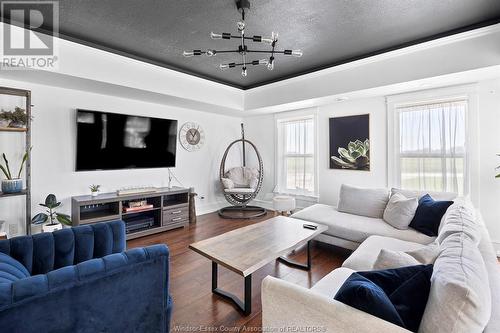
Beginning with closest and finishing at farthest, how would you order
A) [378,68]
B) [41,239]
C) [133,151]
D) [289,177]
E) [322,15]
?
1. [41,239]
2. [322,15]
3. [378,68]
4. [133,151]
5. [289,177]

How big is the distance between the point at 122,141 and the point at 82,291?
10.4 feet

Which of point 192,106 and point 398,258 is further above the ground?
point 192,106

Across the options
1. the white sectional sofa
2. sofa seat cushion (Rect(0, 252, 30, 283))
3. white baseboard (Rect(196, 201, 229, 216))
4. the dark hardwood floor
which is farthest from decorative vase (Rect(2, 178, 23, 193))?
the white sectional sofa

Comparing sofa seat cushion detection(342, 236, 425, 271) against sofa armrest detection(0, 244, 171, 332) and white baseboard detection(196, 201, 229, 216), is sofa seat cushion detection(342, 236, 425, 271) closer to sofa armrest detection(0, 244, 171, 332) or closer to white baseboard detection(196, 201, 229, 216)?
sofa armrest detection(0, 244, 171, 332)

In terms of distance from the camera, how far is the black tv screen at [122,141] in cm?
340

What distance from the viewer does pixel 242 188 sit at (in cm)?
505

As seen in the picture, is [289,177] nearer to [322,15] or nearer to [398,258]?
[322,15]

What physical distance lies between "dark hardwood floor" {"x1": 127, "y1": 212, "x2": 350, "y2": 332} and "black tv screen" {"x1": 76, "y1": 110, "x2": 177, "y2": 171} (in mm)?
1279

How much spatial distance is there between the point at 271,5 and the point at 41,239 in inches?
102

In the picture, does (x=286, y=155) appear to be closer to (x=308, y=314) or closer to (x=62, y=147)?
(x=62, y=147)

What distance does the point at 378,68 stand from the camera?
3.20 meters

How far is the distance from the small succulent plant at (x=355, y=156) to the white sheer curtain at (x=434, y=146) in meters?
0.48

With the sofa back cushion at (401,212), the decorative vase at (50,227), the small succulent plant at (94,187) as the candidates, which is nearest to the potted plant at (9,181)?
the decorative vase at (50,227)

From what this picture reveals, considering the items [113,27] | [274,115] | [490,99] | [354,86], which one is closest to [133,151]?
[113,27]
